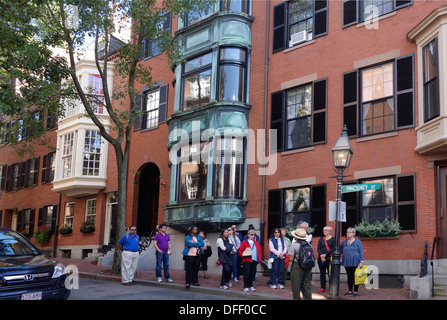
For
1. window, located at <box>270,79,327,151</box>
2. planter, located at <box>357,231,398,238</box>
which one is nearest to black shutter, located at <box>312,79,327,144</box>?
window, located at <box>270,79,327,151</box>

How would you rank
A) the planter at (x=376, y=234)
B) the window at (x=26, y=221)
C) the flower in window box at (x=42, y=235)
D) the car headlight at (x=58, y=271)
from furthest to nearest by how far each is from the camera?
1. the window at (x=26, y=221)
2. the flower in window box at (x=42, y=235)
3. the planter at (x=376, y=234)
4. the car headlight at (x=58, y=271)

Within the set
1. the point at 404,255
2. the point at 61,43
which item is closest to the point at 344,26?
the point at 404,255

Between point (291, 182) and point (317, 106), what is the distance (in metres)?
2.71

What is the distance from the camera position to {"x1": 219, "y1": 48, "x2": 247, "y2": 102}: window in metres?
18.3

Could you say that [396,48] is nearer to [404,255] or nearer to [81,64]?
[404,255]

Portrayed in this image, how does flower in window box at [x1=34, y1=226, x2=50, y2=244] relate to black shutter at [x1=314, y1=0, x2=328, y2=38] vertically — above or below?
below

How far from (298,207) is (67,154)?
48.4 ft

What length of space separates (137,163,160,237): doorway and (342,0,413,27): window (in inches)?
450

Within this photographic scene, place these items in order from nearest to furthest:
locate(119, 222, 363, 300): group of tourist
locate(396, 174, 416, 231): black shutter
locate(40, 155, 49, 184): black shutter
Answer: locate(119, 222, 363, 300): group of tourist
locate(396, 174, 416, 231): black shutter
locate(40, 155, 49, 184): black shutter

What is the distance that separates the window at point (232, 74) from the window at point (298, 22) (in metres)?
1.40

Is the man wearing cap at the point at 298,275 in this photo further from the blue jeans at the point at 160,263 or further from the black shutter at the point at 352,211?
the blue jeans at the point at 160,263

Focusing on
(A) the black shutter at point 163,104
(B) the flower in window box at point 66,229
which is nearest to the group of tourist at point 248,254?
(A) the black shutter at point 163,104

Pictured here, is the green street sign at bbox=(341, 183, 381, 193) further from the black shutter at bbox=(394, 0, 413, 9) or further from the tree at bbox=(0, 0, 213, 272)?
the tree at bbox=(0, 0, 213, 272)

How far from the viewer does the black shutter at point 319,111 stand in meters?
16.3
